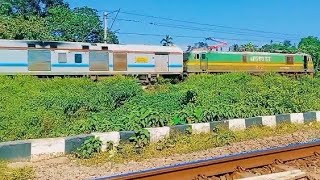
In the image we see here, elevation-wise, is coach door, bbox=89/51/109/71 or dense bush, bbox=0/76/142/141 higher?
coach door, bbox=89/51/109/71

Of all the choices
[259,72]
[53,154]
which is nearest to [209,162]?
[53,154]

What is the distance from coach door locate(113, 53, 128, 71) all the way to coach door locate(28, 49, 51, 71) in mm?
3883

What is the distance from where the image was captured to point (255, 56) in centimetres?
3083

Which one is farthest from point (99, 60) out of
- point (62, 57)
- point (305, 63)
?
point (305, 63)

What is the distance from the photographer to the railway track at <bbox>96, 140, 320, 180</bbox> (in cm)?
514

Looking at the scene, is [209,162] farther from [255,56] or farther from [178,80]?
[255,56]

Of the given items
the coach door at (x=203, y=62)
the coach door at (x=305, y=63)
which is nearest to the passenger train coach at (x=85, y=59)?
the coach door at (x=203, y=62)

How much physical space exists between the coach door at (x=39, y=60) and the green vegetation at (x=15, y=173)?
1536 cm

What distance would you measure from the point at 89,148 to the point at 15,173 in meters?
1.65

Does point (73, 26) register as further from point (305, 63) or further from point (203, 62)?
point (305, 63)

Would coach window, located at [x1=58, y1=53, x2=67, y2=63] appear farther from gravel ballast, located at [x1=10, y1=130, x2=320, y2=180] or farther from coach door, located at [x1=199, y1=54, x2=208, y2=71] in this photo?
gravel ballast, located at [x1=10, y1=130, x2=320, y2=180]

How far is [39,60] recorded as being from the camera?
20.9m

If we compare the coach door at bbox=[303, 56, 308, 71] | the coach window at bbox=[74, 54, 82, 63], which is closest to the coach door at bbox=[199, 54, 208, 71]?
the coach window at bbox=[74, 54, 82, 63]

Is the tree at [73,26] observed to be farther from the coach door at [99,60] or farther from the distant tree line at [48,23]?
the coach door at [99,60]
